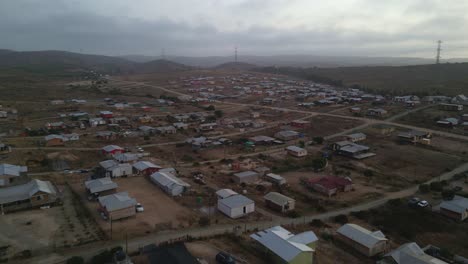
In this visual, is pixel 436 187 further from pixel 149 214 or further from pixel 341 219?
pixel 149 214

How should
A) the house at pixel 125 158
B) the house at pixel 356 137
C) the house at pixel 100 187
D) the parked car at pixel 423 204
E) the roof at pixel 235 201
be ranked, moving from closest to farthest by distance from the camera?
the roof at pixel 235 201 < the parked car at pixel 423 204 < the house at pixel 100 187 < the house at pixel 125 158 < the house at pixel 356 137

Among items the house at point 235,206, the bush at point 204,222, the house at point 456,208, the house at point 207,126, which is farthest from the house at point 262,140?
the house at point 456,208

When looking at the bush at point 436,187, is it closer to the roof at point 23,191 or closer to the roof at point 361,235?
the roof at point 361,235

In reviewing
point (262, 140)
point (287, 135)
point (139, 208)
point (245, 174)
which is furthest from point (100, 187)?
point (287, 135)

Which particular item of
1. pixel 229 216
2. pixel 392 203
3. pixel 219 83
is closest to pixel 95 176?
pixel 229 216

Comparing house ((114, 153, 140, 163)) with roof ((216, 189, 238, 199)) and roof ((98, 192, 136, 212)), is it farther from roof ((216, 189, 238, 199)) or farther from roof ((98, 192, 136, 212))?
roof ((216, 189, 238, 199))

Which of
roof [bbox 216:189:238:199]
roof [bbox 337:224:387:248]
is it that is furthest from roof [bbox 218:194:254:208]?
roof [bbox 337:224:387:248]
